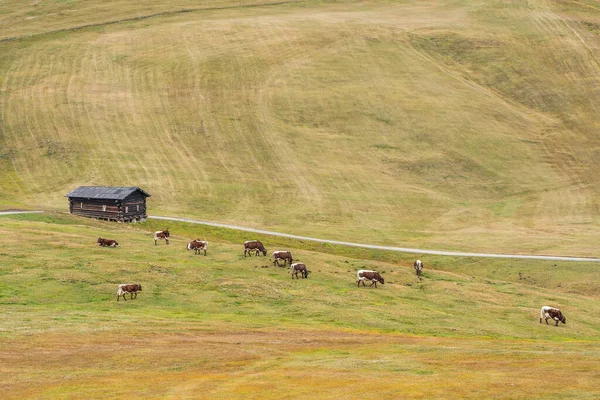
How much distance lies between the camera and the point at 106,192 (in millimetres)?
92250

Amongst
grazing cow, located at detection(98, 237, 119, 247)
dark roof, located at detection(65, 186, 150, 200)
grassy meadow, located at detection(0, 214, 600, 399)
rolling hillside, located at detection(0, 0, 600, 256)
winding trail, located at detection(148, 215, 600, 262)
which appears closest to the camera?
grassy meadow, located at detection(0, 214, 600, 399)

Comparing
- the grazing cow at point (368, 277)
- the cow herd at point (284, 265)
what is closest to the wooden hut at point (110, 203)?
the cow herd at point (284, 265)

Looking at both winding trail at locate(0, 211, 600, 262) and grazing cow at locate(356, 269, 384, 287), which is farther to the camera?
winding trail at locate(0, 211, 600, 262)

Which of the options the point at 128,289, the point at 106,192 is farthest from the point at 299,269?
the point at 106,192

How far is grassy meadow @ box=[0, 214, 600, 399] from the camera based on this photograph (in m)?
34.1

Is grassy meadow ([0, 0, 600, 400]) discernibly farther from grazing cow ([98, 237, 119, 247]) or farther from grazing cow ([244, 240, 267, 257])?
grazing cow ([244, 240, 267, 257])

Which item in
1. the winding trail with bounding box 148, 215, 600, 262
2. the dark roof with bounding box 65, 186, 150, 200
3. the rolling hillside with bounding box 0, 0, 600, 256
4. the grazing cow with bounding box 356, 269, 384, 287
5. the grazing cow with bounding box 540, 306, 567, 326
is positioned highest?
the rolling hillside with bounding box 0, 0, 600, 256

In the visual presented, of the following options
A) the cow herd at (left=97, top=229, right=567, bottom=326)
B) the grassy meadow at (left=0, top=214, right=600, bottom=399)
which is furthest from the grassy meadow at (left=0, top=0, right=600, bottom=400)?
the cow herd at (left=97, top=229, right=567, bottom=326)

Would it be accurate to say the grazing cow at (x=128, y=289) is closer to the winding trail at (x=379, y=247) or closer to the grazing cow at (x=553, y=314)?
the grazing cow at (x=553, y=314)

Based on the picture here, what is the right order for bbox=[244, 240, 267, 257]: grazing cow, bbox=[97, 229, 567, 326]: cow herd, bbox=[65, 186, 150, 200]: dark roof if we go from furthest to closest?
bbox=[65, 186, 150, 200]: dark roof < bbox=[244, 240, 267, 257]: grazing cow < bbox=[97, 229, 567, 326]: cow herd

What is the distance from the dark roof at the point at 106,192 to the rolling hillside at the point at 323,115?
826 cm

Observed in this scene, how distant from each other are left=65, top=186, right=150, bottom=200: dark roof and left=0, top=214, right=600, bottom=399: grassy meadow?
926 centimetres

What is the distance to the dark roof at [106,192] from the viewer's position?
90.5 m

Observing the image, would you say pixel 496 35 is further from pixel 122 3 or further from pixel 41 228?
pixel 41 228
